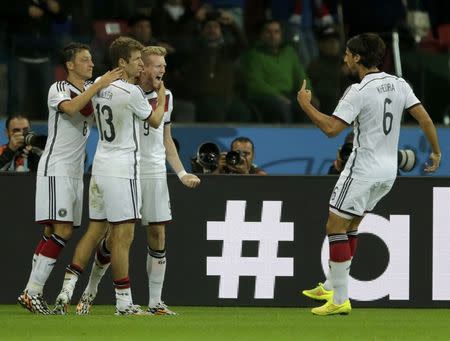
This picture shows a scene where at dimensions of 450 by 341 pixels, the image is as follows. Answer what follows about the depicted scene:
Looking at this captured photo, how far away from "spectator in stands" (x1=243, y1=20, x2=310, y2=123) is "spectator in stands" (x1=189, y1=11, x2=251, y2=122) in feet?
0.54

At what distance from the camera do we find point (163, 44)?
15.1 metres

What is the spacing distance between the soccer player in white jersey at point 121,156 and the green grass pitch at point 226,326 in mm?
461

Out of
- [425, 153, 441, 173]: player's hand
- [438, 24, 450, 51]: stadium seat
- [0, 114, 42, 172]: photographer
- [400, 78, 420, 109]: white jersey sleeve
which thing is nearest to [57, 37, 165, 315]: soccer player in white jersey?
[400, 78, 420, 109]: white jersey sleeve

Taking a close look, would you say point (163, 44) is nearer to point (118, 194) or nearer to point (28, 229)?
point (28, 229)

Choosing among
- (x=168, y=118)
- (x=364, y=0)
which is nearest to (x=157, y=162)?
(x=168, y=118)

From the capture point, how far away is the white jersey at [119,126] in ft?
33.2

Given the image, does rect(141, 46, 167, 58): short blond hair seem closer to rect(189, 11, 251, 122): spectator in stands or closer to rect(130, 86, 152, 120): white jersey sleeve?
rect(130, 86, 152, 120): white jersey sleeve

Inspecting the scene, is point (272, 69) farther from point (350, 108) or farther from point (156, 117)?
point (156, 117)

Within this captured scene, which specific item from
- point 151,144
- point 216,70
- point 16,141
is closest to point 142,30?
point 216,70

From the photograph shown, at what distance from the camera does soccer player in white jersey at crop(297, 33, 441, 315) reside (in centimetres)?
1025

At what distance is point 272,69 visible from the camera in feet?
49.8

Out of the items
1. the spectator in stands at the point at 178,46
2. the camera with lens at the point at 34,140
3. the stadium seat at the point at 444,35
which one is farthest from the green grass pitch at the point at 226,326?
the stadium seat at the point at 444,35

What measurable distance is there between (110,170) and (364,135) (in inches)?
72.1

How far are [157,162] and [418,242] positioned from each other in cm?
256
